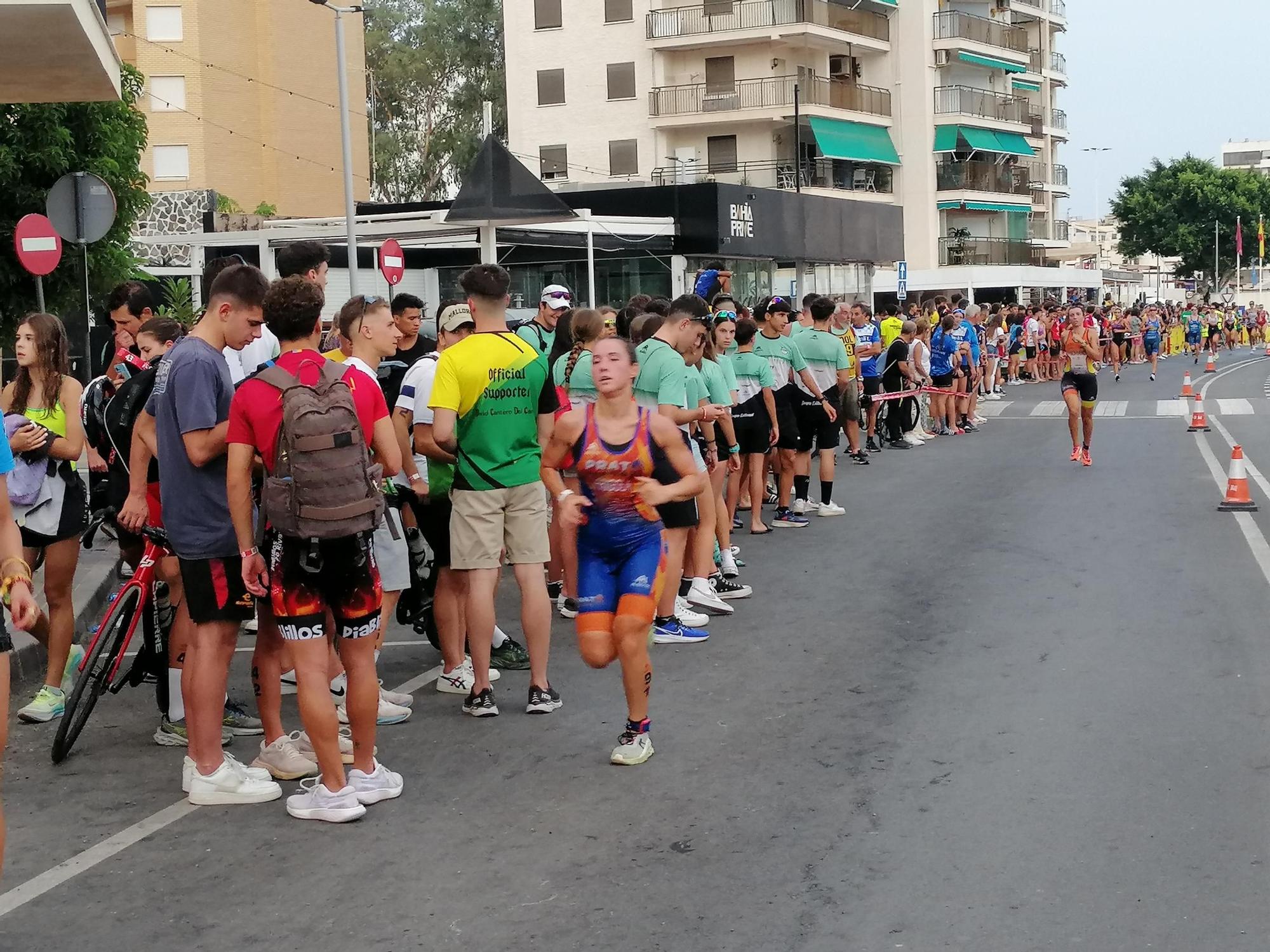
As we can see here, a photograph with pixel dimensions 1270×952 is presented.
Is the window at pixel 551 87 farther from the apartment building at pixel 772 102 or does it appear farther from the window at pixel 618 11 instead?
the window at pixel 618 11

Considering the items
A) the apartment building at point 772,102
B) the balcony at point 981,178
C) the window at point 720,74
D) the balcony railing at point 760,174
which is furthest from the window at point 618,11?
the balcony at point 981,178

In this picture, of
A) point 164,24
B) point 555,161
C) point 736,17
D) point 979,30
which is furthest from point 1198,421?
point 979,30

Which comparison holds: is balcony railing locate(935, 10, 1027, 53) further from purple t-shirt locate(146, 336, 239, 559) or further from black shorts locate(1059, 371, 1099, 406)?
purple t-shirt locate(146, 336, 239, 559)

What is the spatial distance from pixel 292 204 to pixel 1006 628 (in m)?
46.2

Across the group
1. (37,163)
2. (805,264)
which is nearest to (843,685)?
(37,163)

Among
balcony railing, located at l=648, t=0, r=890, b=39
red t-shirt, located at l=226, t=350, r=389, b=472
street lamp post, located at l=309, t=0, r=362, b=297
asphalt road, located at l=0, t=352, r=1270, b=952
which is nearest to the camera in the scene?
asphalt road, located at l=0, t=352, r=1270, b=952

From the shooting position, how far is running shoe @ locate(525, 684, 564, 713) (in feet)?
24.0

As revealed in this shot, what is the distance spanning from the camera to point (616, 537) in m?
6.48

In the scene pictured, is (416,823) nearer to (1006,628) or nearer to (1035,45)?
(1006,628)

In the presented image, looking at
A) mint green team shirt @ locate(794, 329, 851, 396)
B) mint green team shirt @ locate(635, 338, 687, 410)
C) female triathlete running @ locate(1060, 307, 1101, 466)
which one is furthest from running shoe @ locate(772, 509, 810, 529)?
female triathlete running @ locate(1060, 307, 1101, 466)

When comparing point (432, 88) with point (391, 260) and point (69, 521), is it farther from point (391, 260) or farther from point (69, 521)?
point (69, 521)

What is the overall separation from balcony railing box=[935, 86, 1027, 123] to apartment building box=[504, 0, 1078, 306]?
0.34 feet

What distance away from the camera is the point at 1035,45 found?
255 feet

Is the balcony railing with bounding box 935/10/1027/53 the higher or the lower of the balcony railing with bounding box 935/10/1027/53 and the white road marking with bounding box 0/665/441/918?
the higher
